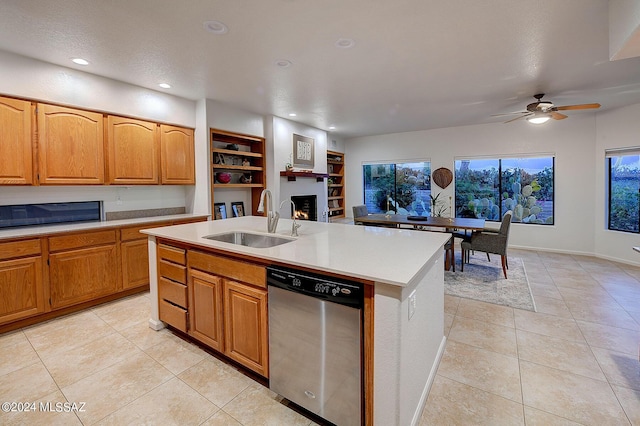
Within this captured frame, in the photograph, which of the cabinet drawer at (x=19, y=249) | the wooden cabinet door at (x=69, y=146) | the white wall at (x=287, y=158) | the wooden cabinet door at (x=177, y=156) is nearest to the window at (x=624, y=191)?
the white wall at (x=287, y=158)

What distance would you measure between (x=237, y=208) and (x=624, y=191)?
22.2ft

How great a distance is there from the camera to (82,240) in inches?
122

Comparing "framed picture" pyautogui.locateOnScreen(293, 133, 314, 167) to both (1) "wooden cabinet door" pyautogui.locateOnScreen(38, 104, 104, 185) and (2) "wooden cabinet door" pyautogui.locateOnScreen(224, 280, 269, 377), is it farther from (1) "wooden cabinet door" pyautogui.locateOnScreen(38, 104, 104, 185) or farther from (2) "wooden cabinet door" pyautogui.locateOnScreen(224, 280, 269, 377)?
(2) "wooden cabinet door" pyautogui.locateOnScreen(224, 280, 269, 377)

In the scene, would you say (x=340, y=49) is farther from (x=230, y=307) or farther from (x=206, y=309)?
(x=206, y=309)

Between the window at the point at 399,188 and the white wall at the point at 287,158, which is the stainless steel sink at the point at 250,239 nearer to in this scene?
the white wall at the point at 287,158

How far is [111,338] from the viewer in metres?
2.59

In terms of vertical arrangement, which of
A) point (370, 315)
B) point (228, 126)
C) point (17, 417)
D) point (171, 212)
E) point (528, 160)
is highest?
point (228, 126)

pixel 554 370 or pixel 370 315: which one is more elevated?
pixel 370 315

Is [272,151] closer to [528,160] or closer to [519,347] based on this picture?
[519,347]

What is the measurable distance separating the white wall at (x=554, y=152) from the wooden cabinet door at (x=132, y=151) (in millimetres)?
5677

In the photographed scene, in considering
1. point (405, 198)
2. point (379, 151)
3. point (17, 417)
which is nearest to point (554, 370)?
point (17, 417)

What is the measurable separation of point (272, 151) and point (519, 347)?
14.7 feet

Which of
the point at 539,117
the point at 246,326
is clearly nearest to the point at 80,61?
the point at 246,326

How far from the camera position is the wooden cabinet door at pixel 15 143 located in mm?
2768
